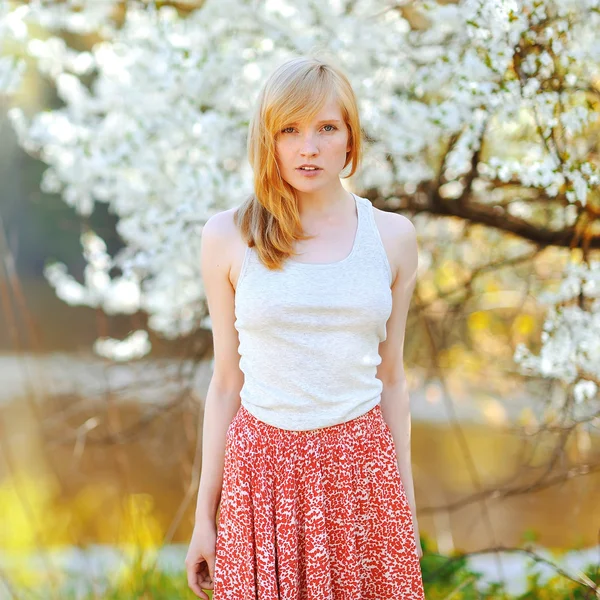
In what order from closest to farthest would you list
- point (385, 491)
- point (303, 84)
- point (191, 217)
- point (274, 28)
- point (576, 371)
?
point (303, 84) → point (385, 491) → point (576, 371) → point (191, 217) → point (274, 28)

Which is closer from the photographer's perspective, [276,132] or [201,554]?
[276,132]

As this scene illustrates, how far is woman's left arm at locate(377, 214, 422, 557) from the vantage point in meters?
1.57

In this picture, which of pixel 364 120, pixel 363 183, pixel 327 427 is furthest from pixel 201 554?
pixel 363 183

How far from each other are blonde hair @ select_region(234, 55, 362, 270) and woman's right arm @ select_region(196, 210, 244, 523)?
2.1 inches

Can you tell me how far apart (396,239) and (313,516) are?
22.3 inches

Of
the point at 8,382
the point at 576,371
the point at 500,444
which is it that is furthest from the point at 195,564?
the point at 8,382

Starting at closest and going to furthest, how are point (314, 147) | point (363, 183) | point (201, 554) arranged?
point (314, 147), point (201, 554), point (363, 183)

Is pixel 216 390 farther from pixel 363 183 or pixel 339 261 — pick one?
pixel 363 183

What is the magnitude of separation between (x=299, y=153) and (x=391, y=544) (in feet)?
2.56

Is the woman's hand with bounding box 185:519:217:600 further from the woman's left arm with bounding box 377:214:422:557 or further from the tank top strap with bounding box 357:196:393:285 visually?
the tank top strap with bounding box 357:196:393:285

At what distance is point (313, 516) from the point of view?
1457 mm

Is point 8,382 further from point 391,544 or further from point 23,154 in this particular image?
point 391,544

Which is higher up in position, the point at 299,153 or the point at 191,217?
the point at 299,153

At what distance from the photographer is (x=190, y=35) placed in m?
2.92
